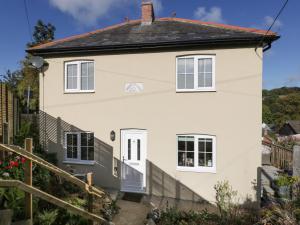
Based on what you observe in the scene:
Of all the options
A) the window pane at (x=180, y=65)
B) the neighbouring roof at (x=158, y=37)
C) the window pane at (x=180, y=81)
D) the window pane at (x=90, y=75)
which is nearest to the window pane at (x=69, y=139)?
the window pane at (x=90, y=75)

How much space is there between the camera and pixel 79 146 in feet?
39.0

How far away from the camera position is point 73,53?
11828 millimetres

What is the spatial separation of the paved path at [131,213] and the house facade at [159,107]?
65.2 inches

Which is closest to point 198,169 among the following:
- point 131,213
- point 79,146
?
point 131,213

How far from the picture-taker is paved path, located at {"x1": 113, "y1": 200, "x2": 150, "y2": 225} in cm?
774

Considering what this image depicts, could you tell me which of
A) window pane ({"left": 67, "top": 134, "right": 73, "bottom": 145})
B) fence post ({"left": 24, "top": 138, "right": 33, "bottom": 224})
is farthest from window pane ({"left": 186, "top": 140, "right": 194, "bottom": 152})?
fence post ({"left": 24, "top": 138, "right": 33, "bottom": 224})

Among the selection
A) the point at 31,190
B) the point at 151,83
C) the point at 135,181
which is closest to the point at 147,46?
the point at 151,83

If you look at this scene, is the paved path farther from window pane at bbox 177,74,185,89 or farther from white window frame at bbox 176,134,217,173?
window pane at bbox 177,74,185,89

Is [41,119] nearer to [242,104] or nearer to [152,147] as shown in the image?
[152,147]

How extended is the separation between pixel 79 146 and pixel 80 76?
3.42 metres

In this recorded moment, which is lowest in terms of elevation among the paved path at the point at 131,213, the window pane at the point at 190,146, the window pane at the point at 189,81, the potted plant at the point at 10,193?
the paved path at the point at 131,213

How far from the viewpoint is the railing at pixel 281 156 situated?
15.7 meters

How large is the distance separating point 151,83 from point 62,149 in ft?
18.3

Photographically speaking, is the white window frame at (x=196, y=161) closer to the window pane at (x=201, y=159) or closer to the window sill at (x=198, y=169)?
the window sill at (x=198, y=169)
